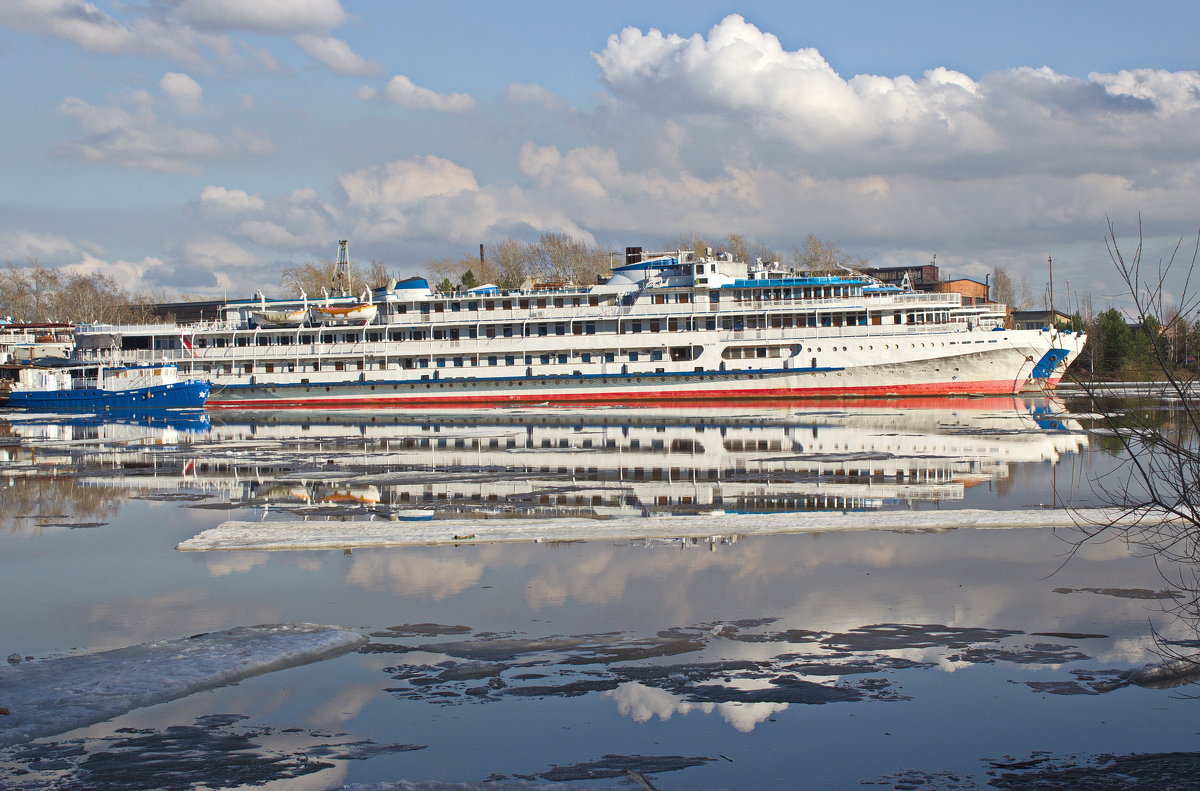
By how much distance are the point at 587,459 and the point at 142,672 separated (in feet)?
65.9

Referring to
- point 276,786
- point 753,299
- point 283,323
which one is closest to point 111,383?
point 283,323

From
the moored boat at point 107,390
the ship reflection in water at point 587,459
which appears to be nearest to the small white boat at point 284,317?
the moored boat at point 107,390

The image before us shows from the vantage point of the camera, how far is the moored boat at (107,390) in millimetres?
65188

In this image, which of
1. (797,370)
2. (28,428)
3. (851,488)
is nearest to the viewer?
(851,488)

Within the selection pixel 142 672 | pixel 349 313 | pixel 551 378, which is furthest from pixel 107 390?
pixel 142 672

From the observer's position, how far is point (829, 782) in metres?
7.48

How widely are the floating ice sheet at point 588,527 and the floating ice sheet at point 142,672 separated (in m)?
5.21

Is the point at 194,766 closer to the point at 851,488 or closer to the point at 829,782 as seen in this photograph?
the point at 829,782

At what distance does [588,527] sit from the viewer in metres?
17.4

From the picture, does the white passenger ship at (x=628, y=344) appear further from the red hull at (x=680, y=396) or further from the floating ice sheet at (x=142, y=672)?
the floating ice sheet at (x=142, y=672)

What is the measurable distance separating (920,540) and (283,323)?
197 ft

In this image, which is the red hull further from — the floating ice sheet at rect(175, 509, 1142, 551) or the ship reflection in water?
the floating ice sheet at rect(175, 509, 1142, 551)

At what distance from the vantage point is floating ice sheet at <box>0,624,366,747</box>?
899cm

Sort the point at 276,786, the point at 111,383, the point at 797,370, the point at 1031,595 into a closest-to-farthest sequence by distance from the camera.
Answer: the point at 276,786, the point at 1031,595, the point at 797,370, the point at 111,383
